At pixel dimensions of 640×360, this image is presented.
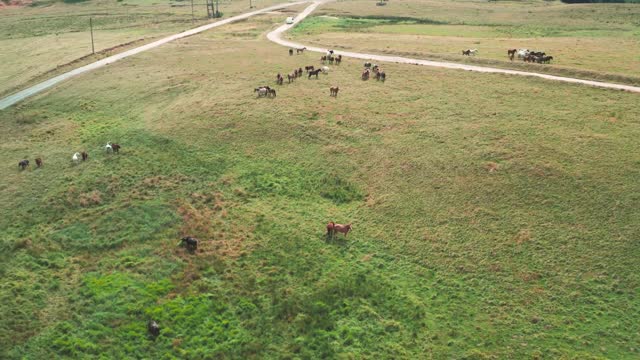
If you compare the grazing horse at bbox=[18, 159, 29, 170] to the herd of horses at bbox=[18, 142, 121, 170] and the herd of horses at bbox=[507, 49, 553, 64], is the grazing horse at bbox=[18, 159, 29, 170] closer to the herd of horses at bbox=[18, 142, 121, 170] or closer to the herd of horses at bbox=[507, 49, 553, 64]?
the herd of horses at bbox=[18, 142, 121, 170]

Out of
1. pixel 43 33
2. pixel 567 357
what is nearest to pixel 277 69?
pixel 567 357

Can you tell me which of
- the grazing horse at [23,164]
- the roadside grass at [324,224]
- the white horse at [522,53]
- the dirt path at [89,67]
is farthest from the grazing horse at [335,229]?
the dirt path at [89,67]

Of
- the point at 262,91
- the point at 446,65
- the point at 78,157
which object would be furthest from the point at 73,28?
the point at 446,65

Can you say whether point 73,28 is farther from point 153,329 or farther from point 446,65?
point 153,329

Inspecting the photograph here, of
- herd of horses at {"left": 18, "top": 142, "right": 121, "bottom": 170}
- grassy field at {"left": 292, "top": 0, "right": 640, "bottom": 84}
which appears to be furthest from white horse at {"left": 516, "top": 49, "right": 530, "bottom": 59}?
herd of horses at {"left": 18, "top": 142, "right": 121, "bottom": 170}

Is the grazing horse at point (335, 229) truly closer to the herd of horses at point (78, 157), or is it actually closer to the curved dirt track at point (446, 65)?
the herd of horses at point (78, 157)
